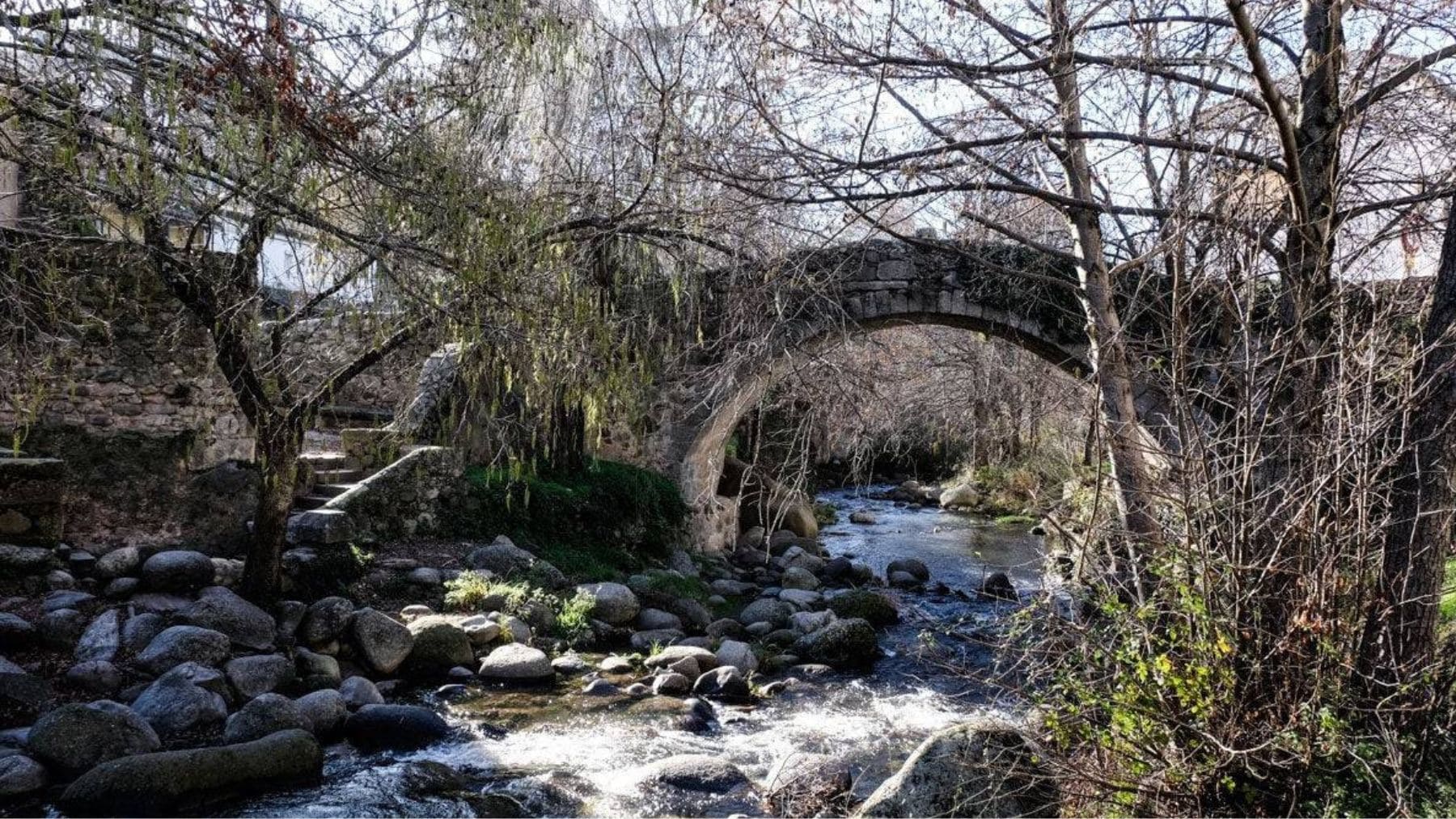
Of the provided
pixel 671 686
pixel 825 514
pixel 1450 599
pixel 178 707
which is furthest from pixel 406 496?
pixel 825 514

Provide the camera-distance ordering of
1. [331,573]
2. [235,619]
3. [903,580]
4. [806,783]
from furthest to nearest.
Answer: [903,580], [331,573], [235,619], [806,783]

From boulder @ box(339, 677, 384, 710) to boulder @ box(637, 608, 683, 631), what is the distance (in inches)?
94.8

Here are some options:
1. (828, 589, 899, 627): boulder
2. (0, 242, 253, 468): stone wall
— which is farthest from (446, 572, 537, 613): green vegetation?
(828, 589, 899, 627): boulder

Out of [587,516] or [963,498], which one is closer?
[587,516]

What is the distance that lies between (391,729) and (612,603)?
2686 millimetres

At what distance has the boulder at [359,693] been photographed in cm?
547

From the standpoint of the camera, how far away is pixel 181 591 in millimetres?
6211

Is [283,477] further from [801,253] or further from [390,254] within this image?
[801,253]

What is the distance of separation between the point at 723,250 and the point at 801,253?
675 millimetres

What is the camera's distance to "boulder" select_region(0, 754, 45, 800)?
3939 mm

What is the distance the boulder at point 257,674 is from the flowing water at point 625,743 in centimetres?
69

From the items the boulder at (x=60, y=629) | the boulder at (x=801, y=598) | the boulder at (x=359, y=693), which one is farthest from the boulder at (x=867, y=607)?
the boulder at (x=60, y=629)

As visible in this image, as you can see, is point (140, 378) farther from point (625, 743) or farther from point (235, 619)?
point (625, 743)

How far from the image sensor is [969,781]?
12.3 ft
